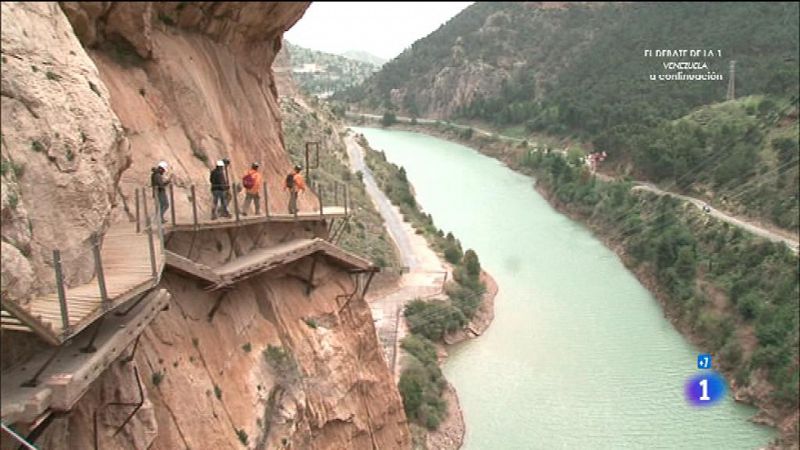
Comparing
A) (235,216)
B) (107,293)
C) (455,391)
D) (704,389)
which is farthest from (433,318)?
(107,293)

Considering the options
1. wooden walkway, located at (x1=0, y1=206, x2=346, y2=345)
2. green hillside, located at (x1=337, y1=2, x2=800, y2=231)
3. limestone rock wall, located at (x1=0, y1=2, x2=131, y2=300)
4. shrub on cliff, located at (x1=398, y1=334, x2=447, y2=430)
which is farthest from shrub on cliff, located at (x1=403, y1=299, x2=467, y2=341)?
limestone rock wall, located at (x1=0, y1=2, x2=131, y2=300)

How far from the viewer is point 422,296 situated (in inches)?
1580

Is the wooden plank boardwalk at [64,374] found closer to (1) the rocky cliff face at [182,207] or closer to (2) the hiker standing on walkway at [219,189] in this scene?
(1) the rocky cliff face at [182,207]

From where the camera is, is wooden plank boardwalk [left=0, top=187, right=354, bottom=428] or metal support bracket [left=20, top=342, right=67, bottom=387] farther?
metal support bracket [left=20, top=342, right=67, bottom=387]

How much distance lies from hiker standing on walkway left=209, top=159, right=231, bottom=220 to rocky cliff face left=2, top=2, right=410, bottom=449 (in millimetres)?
558

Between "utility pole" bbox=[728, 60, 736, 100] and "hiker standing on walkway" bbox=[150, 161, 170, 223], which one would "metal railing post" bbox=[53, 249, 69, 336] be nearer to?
"hiker standing on walkway" bbox=[150, 161, 170, 223]

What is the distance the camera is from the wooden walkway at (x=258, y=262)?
11203mm

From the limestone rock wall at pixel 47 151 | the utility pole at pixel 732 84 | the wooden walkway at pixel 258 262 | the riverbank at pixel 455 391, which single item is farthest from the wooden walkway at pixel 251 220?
the utility pole at pixel 732 84

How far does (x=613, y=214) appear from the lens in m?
54.5

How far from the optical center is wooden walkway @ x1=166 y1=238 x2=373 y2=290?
36.8 feet

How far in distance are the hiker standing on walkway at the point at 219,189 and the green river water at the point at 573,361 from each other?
57.8 feet

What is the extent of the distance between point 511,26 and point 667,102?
69.2 metres

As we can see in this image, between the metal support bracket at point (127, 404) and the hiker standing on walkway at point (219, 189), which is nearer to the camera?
the metal support bracket at point (127, 404)

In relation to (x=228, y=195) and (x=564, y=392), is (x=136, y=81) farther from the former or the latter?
(x=564, y=392)
